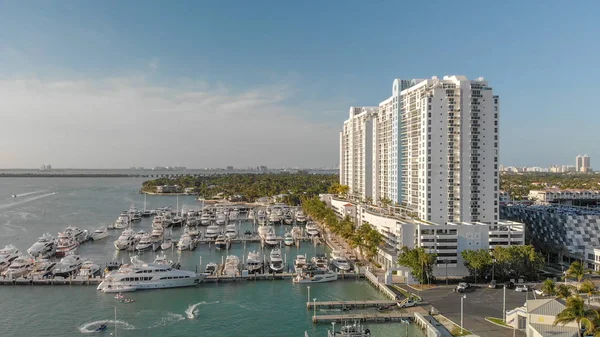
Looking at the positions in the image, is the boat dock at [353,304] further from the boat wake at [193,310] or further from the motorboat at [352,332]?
the boat wake at [193,310]

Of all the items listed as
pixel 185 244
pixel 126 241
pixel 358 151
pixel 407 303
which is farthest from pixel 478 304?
pixel 358 151

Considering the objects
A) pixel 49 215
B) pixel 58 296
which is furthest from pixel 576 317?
pixel 49 215

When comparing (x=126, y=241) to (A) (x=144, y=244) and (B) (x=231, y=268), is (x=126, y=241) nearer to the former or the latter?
(A) (x=144, y=244)

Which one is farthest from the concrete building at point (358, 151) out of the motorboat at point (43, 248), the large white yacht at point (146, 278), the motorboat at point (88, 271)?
the motorboat at point (43, 248)

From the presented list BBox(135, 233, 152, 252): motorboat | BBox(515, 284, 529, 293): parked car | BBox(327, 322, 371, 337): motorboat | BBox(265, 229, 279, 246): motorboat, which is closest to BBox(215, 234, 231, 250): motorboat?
BBox(265, 229, 279, 246): motorboat

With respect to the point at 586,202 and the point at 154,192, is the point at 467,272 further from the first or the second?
the point at 154,192
